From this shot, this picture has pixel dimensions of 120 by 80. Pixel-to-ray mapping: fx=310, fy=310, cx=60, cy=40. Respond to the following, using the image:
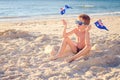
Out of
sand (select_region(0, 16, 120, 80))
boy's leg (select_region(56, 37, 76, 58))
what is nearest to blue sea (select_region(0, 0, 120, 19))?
sand (select_region(0, 16, 120, 80))

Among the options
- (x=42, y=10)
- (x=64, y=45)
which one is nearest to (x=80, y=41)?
(x=64, y=45)

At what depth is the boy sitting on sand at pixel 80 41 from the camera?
248 inches

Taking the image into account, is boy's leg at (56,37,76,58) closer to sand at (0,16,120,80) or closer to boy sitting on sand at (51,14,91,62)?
boy sitting on sand at (51,14,91,62)

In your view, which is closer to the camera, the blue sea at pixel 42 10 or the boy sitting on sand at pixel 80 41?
the boy sitting on sand at pixel 80 41

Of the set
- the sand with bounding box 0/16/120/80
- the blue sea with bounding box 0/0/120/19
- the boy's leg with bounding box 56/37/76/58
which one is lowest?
the blue sea with bounding box 0/0/120/19

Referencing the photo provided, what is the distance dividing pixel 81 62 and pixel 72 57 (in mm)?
264

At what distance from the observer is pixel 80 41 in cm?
655

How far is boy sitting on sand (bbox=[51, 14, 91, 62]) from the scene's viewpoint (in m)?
6.30

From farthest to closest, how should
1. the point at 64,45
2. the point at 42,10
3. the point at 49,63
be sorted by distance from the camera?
the point at 42,10 < the point at 64,45 < the point at 49,63

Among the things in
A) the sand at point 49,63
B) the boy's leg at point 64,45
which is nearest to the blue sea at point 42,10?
the sand at point 49,63

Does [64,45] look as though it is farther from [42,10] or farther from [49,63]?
[42,10]

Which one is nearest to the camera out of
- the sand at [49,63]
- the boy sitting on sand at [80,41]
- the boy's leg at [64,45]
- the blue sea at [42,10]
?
the sand at [49,63]

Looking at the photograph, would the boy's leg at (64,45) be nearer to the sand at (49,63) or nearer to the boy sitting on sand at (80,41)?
→ the boy sitting on sand at (80,41)

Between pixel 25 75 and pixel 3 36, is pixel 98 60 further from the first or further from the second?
pixel 3 36
